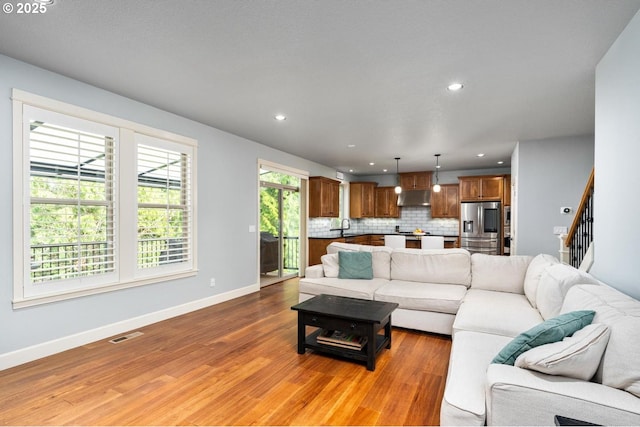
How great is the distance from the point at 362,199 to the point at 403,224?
1457 mm

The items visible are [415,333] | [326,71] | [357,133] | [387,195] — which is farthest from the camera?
[387,195]

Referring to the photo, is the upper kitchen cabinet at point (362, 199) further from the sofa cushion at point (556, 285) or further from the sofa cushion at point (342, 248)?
the sofa cushion at point (556, 285)

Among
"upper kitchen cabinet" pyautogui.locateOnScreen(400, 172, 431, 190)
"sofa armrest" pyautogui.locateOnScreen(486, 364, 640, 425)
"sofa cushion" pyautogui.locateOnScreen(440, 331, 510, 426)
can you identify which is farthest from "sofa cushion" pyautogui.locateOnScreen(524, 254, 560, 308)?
"upper kitchen cabinet" pyautogui.locateOnScreen(400, 172, 431, 190)

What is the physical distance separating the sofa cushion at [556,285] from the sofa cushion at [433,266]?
1199 millimetres

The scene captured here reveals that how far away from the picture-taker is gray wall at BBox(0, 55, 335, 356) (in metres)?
2.81

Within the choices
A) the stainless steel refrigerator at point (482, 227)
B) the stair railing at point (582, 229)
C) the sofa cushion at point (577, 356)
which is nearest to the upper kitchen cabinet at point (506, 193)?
the stainless steel refrigerator at point (482, 227)

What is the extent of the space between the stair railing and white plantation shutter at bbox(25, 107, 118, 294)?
16.8 ft

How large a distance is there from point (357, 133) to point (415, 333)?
3031 millimetres

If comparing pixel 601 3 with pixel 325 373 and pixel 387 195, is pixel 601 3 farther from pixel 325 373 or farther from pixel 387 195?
pixel 387 195

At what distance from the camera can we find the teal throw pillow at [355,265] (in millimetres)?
4578

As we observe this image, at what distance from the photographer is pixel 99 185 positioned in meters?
3.50

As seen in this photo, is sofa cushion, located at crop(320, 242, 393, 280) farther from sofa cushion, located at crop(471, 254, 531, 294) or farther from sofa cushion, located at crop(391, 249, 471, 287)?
sofa cushion, located at crop(471, 254, 531, 294)

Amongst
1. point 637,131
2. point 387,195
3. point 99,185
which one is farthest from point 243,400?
point 387,195

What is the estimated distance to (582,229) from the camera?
3.79 metres
